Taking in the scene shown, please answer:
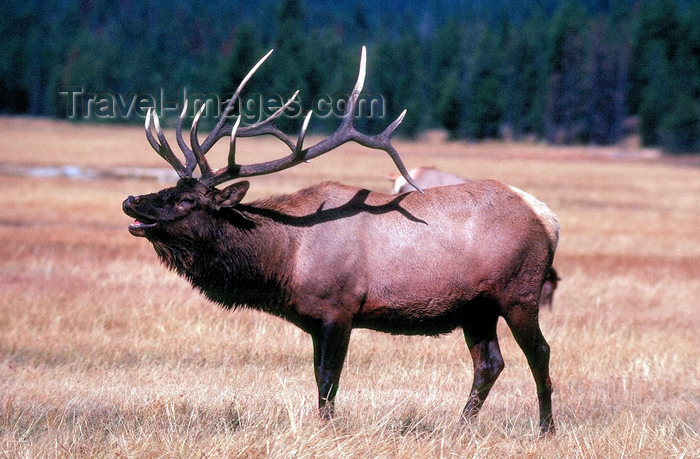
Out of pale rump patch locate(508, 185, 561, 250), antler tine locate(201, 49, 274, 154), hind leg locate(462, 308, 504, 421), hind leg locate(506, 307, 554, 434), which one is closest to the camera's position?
hind leg locate(506, 307, 554, 434)

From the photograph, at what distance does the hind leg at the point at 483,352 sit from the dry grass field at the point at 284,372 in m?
0.25

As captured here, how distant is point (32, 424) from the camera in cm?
682

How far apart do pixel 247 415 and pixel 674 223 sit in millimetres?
19569

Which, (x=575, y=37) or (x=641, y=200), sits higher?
(x=575, y=37)

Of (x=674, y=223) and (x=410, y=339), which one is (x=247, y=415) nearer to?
(x=410, y=339)

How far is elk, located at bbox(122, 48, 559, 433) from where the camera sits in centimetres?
730

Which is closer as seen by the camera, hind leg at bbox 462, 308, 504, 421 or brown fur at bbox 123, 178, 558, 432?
brown fur at bbox 123, 178, 558, 432

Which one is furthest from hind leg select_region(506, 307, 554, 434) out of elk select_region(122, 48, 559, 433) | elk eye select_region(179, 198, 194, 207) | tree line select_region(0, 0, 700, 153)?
tree line select_region(0, 0, 700, 153)

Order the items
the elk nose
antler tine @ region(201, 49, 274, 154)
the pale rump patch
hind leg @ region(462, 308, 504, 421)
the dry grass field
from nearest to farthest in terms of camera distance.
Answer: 1. the dry grass field
2. the elk nose
3. the pale rump patch
4. antler tine @ region(201, 49, 274, 154)
5. hind leg @ region(462, 308, 504, 421)

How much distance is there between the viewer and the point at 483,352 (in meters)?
8.04

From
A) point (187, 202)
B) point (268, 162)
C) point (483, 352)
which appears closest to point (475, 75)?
point (483, 352)

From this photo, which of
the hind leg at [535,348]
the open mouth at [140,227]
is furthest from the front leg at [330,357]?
the open mouth at [140,227]

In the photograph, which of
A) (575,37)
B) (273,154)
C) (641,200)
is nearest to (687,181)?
(641,200)

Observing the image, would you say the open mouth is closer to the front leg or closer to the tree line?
the front leg
